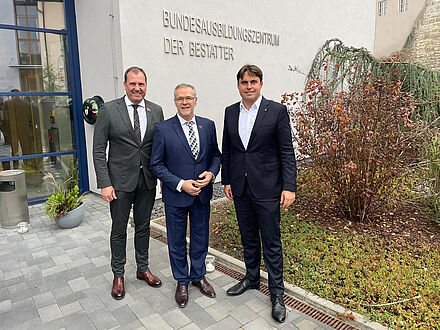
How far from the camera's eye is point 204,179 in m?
2.96

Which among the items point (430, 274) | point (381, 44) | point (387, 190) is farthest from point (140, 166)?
point (381, 44)

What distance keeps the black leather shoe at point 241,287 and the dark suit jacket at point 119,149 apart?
1.32m

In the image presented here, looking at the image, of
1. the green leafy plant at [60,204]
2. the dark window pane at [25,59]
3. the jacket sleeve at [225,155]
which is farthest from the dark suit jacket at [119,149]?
the dark window pane at [25,59]

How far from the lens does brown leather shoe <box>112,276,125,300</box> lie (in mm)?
3131

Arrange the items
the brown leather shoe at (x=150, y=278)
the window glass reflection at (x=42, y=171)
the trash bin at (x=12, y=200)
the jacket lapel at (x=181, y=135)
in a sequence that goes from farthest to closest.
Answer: the window glass reflection at (x=42, y=171), the trash bin at (x=12, y=200), the brown leather shoe at (x=150, y=278), the jacket lapel at (x=181, y=135)

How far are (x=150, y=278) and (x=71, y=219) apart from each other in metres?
2.10

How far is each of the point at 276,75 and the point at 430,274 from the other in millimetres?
5567

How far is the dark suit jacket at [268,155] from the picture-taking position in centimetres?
283

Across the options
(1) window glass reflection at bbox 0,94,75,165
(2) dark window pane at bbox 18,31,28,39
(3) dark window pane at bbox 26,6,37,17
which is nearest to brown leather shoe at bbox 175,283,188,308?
(1) window glass reflection at bbox 0,94,75,165

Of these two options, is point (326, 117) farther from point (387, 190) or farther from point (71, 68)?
point (71, 68)

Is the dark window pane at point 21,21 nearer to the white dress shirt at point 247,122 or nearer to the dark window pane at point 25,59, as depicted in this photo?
the dark window pane at point 25,59

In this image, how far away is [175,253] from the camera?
308 centimetres

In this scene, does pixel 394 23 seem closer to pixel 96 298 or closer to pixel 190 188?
pixel 190 188

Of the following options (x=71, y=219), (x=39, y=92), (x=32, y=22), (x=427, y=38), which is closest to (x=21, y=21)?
(x=32, y=22)
